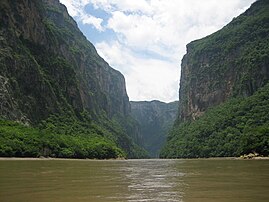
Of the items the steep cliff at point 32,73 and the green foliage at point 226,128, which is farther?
the green foliage at point 226,128

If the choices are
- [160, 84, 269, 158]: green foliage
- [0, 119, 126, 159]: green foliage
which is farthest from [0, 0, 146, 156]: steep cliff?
[160, 84, 269, 158]: green foliage

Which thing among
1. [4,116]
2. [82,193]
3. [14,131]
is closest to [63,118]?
[4,116]

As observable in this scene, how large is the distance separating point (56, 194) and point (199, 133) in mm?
169443

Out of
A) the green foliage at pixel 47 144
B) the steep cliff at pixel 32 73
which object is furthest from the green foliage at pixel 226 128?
the steep cliff at pixel 32 73

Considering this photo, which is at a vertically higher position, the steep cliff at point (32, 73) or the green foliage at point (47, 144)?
the steep cliff at point (32, 73)

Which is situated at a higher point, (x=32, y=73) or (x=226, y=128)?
(x=32, y=73)

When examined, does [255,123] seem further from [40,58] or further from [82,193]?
[82,193]

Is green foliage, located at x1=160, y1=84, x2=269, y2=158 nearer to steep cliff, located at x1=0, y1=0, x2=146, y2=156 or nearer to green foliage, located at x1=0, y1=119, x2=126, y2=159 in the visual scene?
green foliage, located at x1=0, y1=119, x2=126, y2=159

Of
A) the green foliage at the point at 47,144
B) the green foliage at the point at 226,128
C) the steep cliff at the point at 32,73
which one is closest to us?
the green foliage at the point at 47,144

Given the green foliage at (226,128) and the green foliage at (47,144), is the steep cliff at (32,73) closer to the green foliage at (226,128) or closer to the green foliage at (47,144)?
the green foliage at (47,144)

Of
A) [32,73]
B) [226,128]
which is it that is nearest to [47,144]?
[32,73]

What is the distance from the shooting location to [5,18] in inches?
5581

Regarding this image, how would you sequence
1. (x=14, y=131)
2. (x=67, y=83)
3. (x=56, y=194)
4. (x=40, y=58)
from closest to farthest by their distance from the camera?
(x=56, y=194), (x=14, y=131), (x=40, y=58), (x=67, y=83)

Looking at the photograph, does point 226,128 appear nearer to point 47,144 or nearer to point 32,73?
point 32,73
